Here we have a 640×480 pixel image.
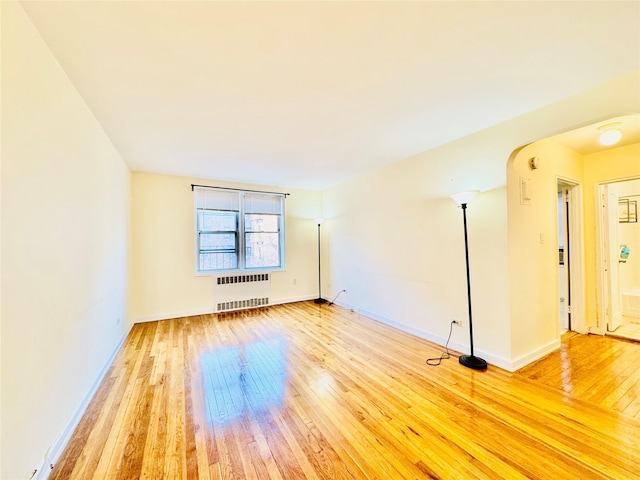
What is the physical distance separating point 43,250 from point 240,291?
3.64 meters

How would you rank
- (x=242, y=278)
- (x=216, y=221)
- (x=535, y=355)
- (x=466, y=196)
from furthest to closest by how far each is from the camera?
(x=242, y=278), (x=216, y=221), (x=535, y=355), (x=466, y=196)

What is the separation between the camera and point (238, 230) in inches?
199

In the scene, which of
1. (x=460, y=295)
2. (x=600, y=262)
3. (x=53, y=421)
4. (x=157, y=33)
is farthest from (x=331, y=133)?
(x=600, y=262)

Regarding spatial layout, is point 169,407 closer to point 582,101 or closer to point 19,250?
point 19,250

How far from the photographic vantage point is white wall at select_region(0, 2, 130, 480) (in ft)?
3.89

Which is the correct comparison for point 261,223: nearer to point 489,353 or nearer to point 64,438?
point 64,438

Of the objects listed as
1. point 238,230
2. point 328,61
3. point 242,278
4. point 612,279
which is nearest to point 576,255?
point 612,279

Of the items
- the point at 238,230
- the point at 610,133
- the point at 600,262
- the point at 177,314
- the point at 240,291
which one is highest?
the point at 610,133

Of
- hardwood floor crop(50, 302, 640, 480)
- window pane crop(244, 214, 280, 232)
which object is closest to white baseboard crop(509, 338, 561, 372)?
hardwood floor crop(50, 302, 640, 480)

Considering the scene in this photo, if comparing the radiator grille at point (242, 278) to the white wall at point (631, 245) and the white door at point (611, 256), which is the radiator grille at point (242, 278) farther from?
the white wall at point (631, 245)

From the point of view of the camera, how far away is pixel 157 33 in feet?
4.68

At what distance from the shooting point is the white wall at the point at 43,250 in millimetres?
1185

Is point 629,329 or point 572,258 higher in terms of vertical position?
point 572,258

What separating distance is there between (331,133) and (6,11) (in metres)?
2.27
